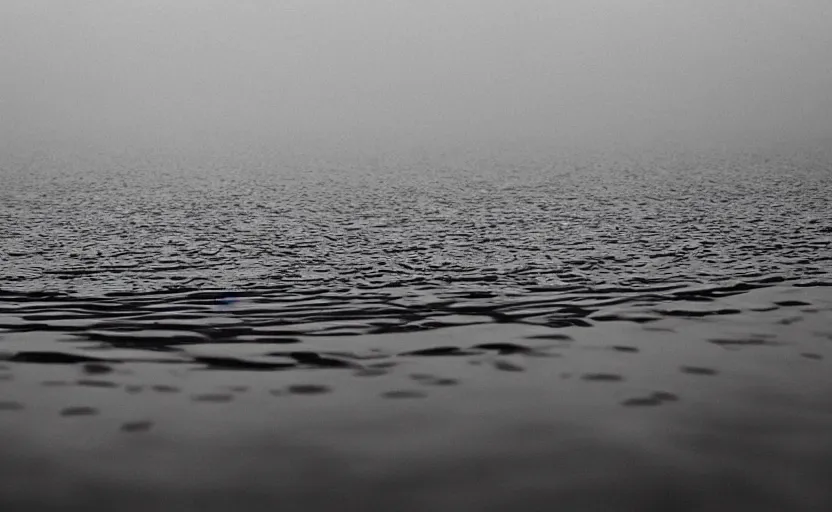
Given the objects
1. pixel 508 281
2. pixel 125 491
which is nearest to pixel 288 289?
pixel 508 281

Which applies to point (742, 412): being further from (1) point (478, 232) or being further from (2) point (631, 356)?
(1) point (478, 232)

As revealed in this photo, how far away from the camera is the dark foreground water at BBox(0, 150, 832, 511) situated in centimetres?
1210

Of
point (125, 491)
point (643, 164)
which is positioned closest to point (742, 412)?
point (125, 491)

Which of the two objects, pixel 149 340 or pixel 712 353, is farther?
pixel 149 340

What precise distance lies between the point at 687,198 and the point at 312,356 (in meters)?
36.6

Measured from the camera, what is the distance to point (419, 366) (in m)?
17.4

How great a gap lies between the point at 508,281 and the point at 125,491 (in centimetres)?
1613

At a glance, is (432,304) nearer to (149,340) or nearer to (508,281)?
(508,281)

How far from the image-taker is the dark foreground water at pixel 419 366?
39.7 ft

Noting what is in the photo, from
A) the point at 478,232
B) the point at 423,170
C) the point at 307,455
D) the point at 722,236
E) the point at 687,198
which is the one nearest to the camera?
the point at 307,455

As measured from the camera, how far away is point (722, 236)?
33.4 meters

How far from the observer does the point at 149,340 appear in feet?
63.0

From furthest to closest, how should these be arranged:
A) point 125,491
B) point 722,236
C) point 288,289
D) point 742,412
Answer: point 722,236 → point 288,289 → point 742,412 → point 125,491

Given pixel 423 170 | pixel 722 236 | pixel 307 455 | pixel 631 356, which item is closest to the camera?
pixel 307 455
